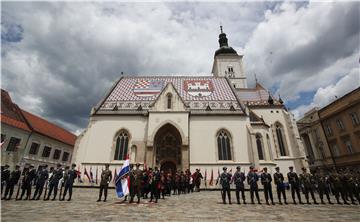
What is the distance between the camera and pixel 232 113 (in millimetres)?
23688

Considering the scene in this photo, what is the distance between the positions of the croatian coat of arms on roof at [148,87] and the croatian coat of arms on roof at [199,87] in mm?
3982

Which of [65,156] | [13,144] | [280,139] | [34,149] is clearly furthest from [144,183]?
[65,156]

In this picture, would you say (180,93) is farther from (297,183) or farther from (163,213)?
(163,213)

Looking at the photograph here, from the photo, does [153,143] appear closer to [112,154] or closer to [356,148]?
[112,154]

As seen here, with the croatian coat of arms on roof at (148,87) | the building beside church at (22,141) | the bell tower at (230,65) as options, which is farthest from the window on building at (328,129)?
the building beside church at (22,141)

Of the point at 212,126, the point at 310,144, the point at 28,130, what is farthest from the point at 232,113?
the point at 28,130

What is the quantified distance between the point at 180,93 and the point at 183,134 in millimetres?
7892

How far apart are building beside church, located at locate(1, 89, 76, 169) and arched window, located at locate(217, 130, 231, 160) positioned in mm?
25502

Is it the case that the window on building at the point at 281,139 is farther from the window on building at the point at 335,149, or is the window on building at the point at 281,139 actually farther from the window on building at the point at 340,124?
the window on building at the point at 335,149

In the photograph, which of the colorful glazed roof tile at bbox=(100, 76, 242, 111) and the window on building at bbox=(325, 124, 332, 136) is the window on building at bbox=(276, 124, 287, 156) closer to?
the colorful glazed roof tile at bbox=(100, 76, 242, 111)

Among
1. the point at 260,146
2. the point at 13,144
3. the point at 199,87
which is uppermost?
the point at 199,87

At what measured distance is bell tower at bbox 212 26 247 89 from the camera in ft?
136

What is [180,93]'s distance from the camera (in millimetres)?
27547

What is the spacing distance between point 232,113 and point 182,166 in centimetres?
892
